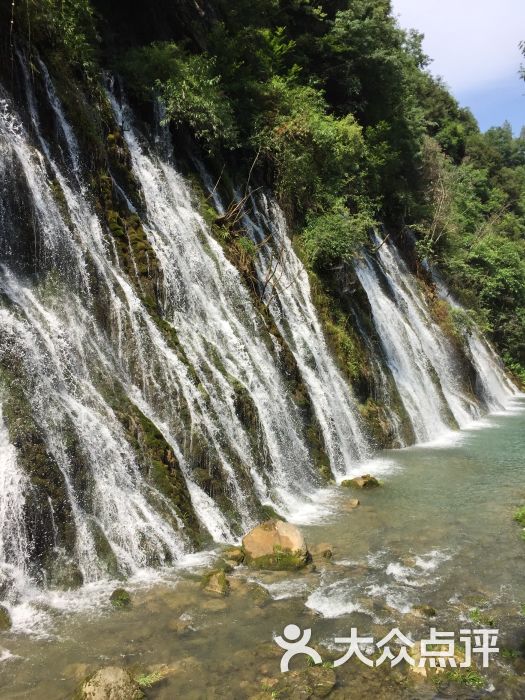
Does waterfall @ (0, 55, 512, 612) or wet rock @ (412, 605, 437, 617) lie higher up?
Result: waterfall @ (0, 55, 512, 612)

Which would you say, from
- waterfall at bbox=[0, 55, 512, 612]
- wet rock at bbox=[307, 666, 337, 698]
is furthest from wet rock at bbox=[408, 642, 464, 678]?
waterfall at bbox=[0, 55, 512, 612]

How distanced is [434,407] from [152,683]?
13.3 meters

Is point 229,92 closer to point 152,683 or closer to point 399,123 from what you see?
point 399,123

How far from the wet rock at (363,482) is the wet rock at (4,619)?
20.5ft

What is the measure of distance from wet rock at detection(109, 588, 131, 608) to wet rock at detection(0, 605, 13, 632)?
0.91 m

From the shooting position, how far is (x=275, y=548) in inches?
270

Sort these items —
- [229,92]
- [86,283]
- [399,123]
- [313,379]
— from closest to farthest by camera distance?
[86,283] → [313,379] → [229,92] → [399,123]

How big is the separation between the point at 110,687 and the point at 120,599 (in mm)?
1381

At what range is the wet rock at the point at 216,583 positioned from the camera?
5.97 meters

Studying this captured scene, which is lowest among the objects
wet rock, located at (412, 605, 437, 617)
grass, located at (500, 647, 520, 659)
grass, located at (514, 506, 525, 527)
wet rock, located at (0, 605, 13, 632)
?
grass, located at (500, 647, 520, 659)

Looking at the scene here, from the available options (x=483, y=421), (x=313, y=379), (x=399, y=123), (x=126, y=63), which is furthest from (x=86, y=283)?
(x=399, y=123)

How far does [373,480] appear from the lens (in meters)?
10.2

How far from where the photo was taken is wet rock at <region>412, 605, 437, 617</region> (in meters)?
5.57

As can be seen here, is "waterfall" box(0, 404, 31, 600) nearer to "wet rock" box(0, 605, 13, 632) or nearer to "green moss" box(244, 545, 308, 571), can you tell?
"wet rock" box(0, 605, 13, 632)
